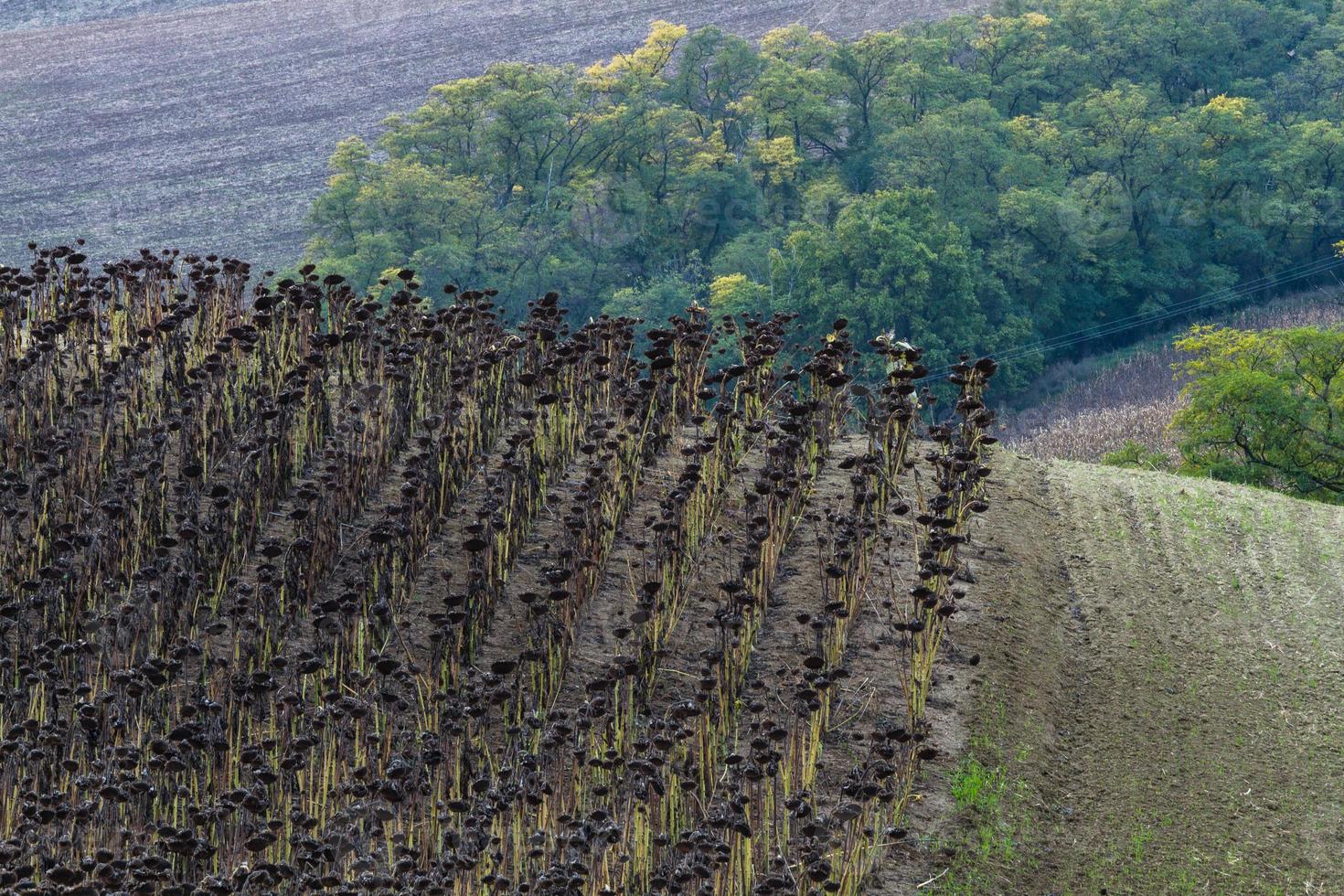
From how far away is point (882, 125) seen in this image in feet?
212

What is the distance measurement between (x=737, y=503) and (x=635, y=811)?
395cm

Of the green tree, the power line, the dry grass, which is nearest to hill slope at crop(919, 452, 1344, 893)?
the green tree

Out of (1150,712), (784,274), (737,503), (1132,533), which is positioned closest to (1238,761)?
(1150,712)

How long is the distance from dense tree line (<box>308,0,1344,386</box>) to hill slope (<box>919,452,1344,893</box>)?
38.9m

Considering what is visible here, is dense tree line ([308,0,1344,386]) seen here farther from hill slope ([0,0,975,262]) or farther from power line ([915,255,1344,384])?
hill slope ([0,0,975,262])

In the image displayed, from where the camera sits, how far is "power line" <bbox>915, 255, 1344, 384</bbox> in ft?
184

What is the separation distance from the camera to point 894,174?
58938 millimetres

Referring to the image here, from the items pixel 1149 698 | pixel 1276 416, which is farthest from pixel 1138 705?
pixel 1276 416

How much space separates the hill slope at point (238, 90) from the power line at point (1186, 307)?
22.9 metres

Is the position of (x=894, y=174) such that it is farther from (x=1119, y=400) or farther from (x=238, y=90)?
(x=238, y=90)

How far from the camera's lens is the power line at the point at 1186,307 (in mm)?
56094

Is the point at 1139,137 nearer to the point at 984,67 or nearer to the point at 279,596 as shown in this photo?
the point at 984,67

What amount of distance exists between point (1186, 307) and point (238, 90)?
42708 mm

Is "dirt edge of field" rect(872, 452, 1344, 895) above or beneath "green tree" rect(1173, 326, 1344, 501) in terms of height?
above
